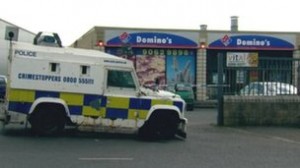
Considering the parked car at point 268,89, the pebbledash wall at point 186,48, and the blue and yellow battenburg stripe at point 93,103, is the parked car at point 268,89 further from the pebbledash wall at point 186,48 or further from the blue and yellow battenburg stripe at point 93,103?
the pebbledash wall at point 186,48

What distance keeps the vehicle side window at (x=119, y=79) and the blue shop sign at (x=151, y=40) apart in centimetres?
2270

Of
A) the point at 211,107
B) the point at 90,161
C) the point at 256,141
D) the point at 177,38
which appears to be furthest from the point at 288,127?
the point at 177,38

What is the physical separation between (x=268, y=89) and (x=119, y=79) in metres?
6.87

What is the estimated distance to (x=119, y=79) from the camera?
15.8 meters

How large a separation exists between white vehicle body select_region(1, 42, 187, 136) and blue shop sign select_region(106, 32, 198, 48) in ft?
74.5

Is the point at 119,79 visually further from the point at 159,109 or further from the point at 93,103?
the point at 159,109

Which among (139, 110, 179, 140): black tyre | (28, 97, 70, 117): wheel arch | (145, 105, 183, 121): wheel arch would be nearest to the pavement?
(139, 110, 179, 140): black tyre

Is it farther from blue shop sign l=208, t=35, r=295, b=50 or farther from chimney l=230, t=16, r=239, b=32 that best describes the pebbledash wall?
chimney l=230, t=16, r=239, b=32

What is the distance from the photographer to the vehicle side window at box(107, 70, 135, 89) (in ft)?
51.5

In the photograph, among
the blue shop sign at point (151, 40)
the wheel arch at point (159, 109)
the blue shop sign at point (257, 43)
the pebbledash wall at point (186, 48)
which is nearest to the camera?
the wheel arch at point (159, 109)

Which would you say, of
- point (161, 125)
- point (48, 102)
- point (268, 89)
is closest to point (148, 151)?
point (161, 125)

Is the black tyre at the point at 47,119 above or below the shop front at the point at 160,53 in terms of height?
below

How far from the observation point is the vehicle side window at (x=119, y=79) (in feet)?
51.5

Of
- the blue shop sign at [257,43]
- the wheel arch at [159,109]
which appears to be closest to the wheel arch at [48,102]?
the wheel arch at [159,109]
